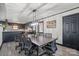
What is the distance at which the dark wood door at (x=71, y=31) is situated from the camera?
1.98 m

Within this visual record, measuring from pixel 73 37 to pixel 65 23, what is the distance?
438 millimetres

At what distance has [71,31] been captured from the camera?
213 cm

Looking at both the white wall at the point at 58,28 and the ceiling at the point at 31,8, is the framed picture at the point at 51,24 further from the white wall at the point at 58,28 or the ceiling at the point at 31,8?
the ceiling at the point at 31,8

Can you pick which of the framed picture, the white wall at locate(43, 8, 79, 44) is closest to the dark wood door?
the white wall at locate(43, 8, 79, 44)

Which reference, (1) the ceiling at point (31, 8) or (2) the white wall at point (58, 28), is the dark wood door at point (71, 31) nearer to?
(2) the white wall at point (58, 28)

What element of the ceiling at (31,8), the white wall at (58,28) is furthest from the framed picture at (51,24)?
the ceiling at (31,8)

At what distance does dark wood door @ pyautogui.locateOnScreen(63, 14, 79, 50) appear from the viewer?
1.98m

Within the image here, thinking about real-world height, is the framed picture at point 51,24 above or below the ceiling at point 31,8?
below

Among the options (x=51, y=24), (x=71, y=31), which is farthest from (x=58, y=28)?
(x=71, y=31)

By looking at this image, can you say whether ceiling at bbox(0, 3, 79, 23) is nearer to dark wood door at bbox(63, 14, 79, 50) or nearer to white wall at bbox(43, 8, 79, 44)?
white wall at bbox(43, 8, 79, 44)

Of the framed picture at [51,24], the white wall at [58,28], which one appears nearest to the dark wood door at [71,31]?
the white wall at [58,28]

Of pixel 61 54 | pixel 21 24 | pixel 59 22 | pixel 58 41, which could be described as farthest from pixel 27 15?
pixel 61 54

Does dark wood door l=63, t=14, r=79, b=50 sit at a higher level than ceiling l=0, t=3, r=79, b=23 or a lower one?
lower

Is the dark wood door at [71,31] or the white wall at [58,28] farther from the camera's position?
the white wall at [58,28]
